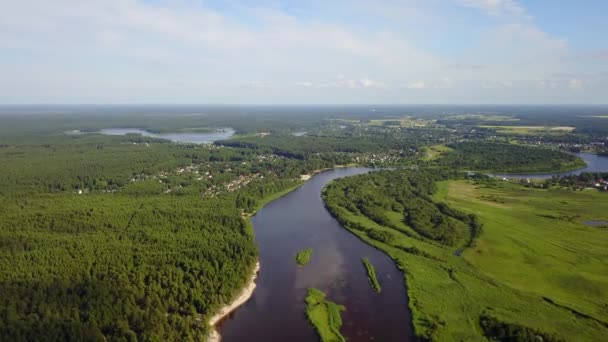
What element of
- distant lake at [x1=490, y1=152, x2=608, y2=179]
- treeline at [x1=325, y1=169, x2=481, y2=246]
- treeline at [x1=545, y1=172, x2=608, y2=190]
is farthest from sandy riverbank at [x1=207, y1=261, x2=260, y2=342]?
distant lake at [x1=490, y1=152, x2=608, y2=179]

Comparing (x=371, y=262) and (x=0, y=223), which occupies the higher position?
(x=0, y=223)

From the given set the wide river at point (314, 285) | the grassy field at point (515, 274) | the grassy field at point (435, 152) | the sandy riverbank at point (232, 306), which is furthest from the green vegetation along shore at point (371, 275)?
the grassy field at point (435, 152)

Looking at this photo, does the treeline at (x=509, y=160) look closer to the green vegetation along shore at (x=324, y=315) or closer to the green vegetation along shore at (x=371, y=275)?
the green vegetation along shore at (x=371, y=275)

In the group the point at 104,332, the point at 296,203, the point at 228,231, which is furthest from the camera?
the point at 296,203

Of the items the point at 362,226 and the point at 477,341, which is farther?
the point at 362,226

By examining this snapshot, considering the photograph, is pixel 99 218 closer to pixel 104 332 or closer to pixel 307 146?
pixel 104 332

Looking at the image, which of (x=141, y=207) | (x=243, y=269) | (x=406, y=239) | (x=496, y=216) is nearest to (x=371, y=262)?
(x=406, y=239)

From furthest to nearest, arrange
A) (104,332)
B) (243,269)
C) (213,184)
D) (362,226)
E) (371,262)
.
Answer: (213,184), (362,226), (371,262), (243,269), (104,332)
